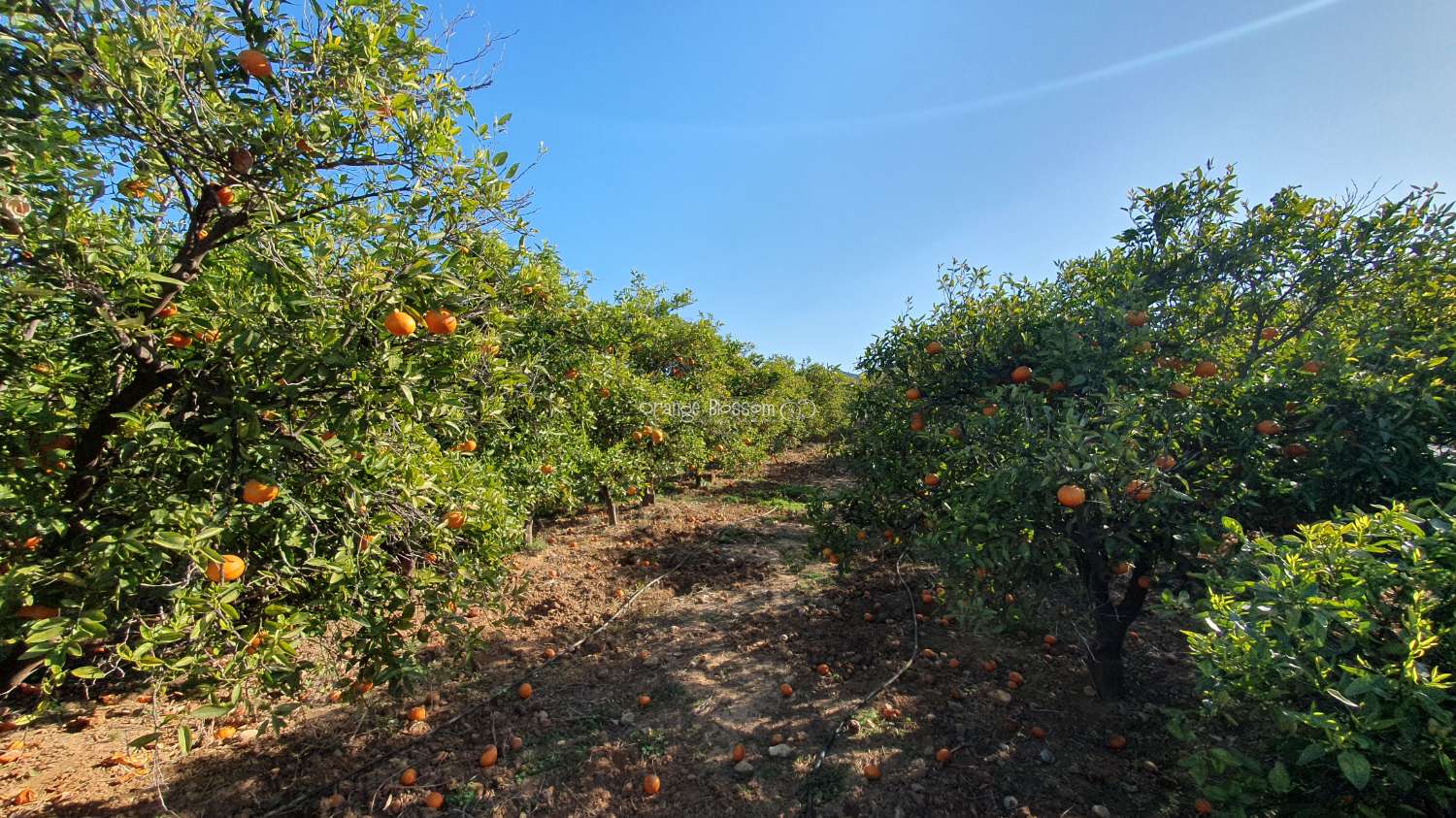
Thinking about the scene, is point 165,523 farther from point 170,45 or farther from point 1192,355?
point 1192,355

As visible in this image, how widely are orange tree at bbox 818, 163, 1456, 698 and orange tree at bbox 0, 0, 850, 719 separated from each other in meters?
2.87

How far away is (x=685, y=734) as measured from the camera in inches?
134

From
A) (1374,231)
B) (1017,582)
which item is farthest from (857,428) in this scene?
(1374,231)

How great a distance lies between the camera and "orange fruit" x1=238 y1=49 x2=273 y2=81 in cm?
195

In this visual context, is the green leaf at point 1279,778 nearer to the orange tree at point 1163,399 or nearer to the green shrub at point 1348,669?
the green shrub at point 1348,669

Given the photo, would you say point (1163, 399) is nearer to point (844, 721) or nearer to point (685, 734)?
point (844, 721)

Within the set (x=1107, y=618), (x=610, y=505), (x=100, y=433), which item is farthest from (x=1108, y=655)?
(x=610, y=505)

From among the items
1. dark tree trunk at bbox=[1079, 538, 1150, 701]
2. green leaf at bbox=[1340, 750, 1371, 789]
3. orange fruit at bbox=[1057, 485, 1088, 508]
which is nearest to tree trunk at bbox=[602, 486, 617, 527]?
dark tree trunk at bbox=[1079, 538, 1150, 701]

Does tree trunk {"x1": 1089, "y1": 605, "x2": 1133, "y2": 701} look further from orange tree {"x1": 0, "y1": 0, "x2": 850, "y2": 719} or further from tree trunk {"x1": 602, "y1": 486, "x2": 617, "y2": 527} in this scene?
tree trunk {"x1": 602, "y1": 486, "x2": 617, "y2": 527}

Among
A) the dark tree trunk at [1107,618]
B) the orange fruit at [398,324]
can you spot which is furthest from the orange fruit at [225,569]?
the dark tree trunk at [1107,618]

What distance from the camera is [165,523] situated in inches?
71.8

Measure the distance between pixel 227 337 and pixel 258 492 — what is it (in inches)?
22.8

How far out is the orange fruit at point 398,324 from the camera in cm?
181

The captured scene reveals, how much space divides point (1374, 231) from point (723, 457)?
25.7ft
